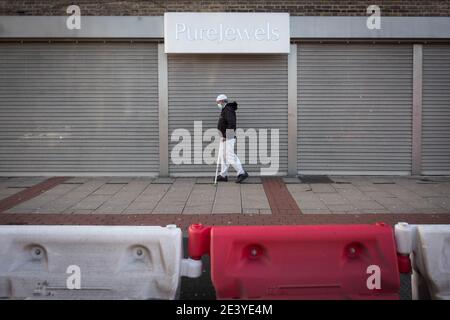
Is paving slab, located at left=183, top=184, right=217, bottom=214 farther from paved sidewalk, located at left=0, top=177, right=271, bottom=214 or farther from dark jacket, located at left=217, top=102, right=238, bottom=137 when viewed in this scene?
dark jacket, located at left=217, top=102, right=238, bottom=137

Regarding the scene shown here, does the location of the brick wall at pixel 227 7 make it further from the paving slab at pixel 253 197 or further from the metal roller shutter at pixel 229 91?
the paving slab at pixel 253 197

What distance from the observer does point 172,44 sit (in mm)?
10719

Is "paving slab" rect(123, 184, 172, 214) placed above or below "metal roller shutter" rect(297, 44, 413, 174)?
below

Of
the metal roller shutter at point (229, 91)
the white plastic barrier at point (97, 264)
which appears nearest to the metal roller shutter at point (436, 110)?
the metal roller shutter at point (229, 91)

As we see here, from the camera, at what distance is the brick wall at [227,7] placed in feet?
35.9

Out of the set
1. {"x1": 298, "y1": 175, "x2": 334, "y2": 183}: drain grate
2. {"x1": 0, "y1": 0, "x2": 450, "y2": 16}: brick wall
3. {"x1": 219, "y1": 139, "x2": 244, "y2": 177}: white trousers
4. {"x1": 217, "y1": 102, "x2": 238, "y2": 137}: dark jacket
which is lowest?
{"x1": 298, "y1": 175, "x2": 334, "y2": 183}: drain grate

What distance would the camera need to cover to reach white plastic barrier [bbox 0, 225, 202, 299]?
401cm

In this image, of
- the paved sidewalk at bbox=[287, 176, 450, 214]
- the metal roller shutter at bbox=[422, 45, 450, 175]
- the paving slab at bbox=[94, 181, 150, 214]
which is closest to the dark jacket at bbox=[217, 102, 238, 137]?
the paved sidewalk at bbox=[287, 176, 450, 214]

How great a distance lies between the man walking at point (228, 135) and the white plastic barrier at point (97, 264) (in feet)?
20.7

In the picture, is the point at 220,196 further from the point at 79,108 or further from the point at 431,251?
the point at 431,251

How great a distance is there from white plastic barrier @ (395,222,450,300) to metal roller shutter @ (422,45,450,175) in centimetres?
814

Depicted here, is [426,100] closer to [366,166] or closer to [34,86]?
[366,166]

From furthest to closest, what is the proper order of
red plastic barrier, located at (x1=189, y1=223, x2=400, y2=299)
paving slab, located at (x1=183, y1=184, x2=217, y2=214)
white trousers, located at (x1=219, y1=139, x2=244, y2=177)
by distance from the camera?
white trousers, located at (x1=219, y1=139, x2=244, y2=177)
paving slab, located at (x1=183, y1=184, x2=217, y2=214)
red plastic barrier, located at (x1=189, y1=223, x2=400, y2=299)

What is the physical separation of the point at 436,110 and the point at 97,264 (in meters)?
10.2
